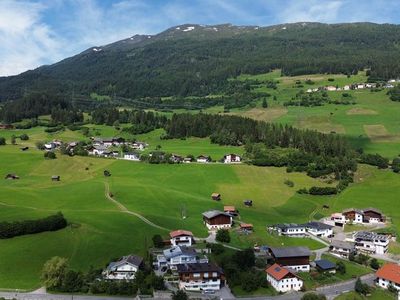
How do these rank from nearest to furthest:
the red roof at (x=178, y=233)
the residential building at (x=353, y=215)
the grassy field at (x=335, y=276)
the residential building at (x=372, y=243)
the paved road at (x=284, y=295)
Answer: the paved road at (x=284, y=295)
the grassy field at (x=335, y=276)
the red roof at (x=178, y=233)
the residential building at (x=372, y=243)
the residential building at (x=353, y=215)

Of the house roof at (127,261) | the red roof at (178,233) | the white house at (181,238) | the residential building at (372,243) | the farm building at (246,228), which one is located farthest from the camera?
the farm building at (246,228)

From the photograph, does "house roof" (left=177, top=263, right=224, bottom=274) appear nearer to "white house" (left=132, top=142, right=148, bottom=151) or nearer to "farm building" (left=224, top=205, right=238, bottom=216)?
"farm building" (left=224, top=205, right=238, bottom=216)

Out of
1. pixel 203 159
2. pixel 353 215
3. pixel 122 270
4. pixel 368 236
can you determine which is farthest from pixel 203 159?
pixel 122 270

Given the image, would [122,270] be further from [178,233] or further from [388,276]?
[388,276]

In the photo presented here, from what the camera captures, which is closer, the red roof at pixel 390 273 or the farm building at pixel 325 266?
the red roof at pixel 390 273

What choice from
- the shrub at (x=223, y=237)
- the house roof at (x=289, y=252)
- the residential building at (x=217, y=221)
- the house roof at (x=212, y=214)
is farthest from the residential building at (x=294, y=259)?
the house roof at (x=212, y=214)

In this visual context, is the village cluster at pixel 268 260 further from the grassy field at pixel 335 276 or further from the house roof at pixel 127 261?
the grassy field at pixel 335 276

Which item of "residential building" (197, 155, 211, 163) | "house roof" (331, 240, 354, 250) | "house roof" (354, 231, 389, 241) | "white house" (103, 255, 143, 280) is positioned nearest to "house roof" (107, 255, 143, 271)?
"white house" (103, 255, 143, 280)

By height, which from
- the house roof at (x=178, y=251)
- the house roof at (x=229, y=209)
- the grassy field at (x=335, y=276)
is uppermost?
the house roof at (x=229, y=209)
